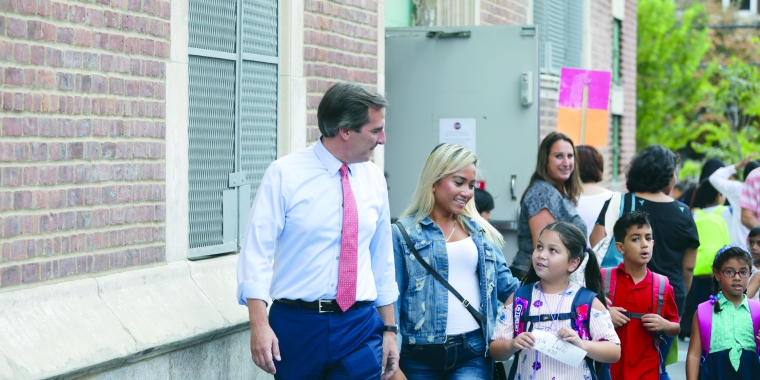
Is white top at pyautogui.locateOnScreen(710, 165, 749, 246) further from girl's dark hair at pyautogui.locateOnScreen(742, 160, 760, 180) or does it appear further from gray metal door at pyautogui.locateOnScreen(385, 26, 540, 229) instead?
gray metal door at pyautogui.locateOnScreen(385, 26, 540, 229)

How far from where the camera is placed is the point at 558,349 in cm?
448

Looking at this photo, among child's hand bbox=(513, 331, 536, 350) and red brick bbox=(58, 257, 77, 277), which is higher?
red brick bbox=(58, 257, 77, 277)

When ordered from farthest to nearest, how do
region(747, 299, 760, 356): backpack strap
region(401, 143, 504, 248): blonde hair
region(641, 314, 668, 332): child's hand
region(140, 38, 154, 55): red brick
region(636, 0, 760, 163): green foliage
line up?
region(636, 0, 760, 163): green foliage
region(747, 299, 760, 356): backpack strap
region(641, 314, 668, 332): child's hand
region(140, 38, 154, 55): red brick
region(401, 143, 504, 248): blonde hair

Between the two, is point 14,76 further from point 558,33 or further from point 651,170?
point 558,33

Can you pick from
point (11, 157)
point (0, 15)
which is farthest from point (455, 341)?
point (0, 15)

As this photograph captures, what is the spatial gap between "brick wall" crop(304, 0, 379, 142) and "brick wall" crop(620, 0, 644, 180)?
30.5 ft

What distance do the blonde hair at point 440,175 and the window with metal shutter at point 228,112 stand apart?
4.48 ft

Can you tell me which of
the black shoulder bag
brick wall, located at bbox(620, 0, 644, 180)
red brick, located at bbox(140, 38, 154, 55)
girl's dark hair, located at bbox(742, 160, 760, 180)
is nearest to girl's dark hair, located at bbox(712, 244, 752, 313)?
the black shoulder bag

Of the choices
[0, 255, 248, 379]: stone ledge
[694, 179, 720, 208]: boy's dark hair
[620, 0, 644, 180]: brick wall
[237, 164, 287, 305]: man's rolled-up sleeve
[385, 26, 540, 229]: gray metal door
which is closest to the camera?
[237, 164, 287, 305]: man's rolled-up sleeve

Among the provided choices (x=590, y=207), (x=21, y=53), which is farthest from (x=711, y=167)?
(x=21, y=53)

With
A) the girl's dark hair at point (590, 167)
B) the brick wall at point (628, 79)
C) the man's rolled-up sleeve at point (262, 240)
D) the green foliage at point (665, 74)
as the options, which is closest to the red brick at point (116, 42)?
the man's rolled-up sleeve at point (262, 240)

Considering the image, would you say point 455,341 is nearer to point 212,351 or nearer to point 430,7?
point 212,351

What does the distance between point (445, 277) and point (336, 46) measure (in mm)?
2621

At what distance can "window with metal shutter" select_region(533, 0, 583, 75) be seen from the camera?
36.9 ft
